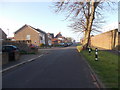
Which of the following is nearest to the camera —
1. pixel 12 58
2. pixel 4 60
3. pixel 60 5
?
pixel 4 60

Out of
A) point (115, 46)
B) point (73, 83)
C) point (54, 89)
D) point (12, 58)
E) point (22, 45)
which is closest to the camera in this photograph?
point (54, 89)

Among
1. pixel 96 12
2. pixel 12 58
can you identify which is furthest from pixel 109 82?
pixel 96 12

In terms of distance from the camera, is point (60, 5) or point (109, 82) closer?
point (109, 82)

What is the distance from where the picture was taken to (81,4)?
22078mm

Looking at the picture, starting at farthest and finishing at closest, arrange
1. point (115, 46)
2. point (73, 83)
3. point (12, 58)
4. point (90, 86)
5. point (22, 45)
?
point (22, 45) → point (115, 46) → point (12, 58) → point (73, 83) → point (90, 86)

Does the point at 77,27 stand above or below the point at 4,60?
above

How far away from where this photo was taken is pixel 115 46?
23.7 m

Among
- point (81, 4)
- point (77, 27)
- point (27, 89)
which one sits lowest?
point (27, 89)

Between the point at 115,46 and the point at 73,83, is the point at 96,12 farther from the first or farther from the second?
the point at 73,83

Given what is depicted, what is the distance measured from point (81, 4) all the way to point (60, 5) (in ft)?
13.2

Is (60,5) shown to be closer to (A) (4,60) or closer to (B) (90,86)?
(A) (4,60)

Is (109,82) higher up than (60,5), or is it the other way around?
(60,5)

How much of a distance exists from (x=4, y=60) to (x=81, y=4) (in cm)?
1376

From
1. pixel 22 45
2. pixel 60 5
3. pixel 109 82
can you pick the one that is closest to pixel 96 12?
pixel 60 5
